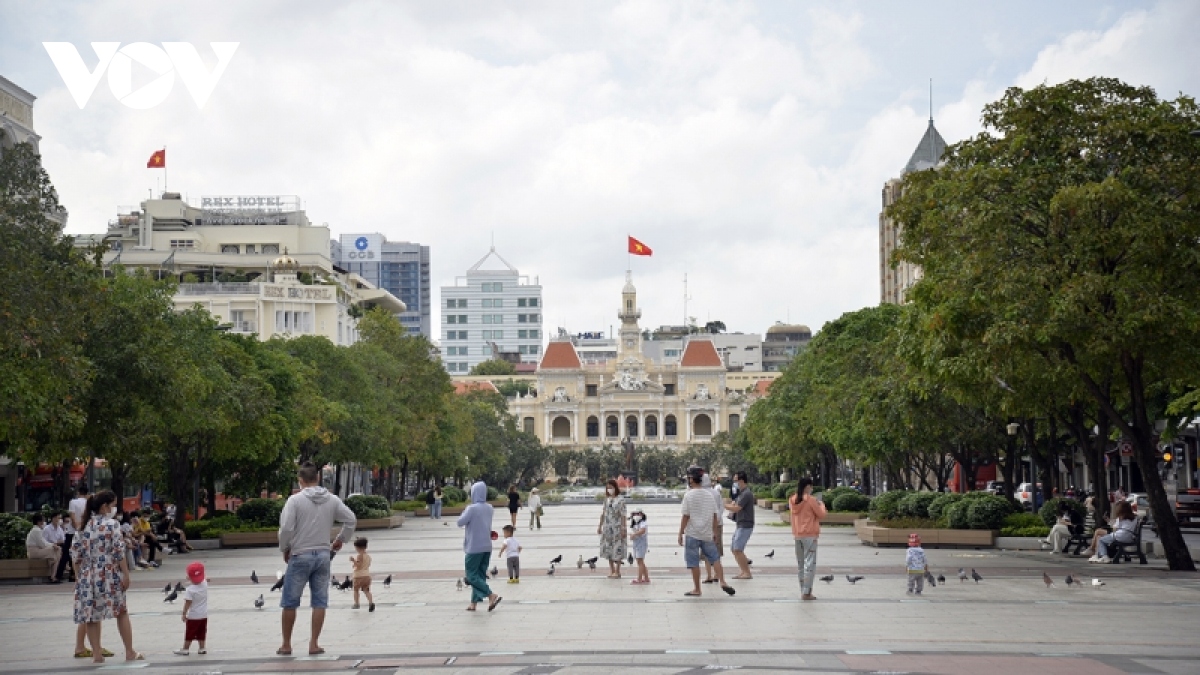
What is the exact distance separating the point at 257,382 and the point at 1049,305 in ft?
82.5

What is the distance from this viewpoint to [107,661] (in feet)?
48.5

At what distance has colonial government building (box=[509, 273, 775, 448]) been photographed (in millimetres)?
188750

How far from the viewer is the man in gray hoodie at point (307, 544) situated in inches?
565

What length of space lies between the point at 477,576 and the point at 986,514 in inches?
666

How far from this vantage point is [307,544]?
14.4 meters

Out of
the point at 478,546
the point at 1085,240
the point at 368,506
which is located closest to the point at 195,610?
the point at 478,546

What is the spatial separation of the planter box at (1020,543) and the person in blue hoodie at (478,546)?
1599 centimetres

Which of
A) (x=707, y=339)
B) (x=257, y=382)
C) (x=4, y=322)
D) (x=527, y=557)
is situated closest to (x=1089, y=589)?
(x=527, y=557)

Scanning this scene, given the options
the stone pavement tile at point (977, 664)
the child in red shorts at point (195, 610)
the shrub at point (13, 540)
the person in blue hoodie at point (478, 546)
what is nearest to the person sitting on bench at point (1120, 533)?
the person in blue hoodie at point (478, 546)

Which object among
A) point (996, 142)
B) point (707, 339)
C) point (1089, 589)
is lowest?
point (1089, 589)

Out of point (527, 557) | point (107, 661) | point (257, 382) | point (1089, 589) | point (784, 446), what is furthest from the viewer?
point (784, 446)

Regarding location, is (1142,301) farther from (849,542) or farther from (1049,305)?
(849,542)

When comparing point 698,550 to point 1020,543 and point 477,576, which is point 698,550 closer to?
point 477,576

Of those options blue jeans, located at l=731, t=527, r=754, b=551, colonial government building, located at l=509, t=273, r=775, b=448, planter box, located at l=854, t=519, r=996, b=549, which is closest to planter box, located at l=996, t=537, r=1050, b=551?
planter box, located at l=854, t=519, r=996, b=549
